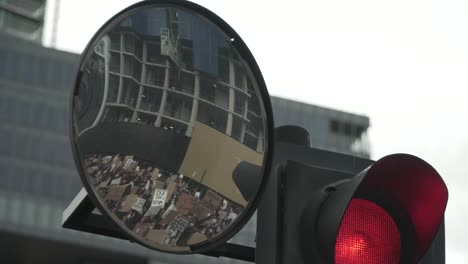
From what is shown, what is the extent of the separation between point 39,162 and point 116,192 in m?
51.4

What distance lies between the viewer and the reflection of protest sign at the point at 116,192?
6.70 feet

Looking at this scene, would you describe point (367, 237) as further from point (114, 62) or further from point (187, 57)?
point (114, 62)

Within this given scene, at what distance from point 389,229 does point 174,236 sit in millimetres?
517

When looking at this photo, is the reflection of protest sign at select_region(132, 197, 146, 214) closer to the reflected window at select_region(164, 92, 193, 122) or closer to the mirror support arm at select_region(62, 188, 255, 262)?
the mirror support arm at select_region(62, 188, 255, 262)

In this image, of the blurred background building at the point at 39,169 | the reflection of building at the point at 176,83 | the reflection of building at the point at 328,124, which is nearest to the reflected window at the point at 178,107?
the reflection of building at the point at 176,83

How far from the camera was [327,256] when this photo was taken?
198 cm

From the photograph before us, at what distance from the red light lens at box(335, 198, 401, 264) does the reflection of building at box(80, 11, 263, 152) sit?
0.29m

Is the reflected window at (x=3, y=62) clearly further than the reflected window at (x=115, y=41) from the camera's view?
Yes

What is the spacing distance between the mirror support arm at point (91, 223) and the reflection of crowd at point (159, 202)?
6 centimetres

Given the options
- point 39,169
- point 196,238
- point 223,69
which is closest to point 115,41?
point 223,69

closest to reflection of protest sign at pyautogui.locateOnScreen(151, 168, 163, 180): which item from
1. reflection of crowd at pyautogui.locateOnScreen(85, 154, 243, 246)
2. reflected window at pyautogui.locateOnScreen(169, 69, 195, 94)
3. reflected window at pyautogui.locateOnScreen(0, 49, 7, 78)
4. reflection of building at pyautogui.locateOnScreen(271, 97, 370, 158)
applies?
reflection of crowd at pyautogui.locateOnScreen(85, 154, 243, 246)

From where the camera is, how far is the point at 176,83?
2201 millimetres

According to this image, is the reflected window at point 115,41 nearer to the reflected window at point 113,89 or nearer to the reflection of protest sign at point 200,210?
the reflected window at point 113,89

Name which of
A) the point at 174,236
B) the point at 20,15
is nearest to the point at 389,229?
the point at 174,236
